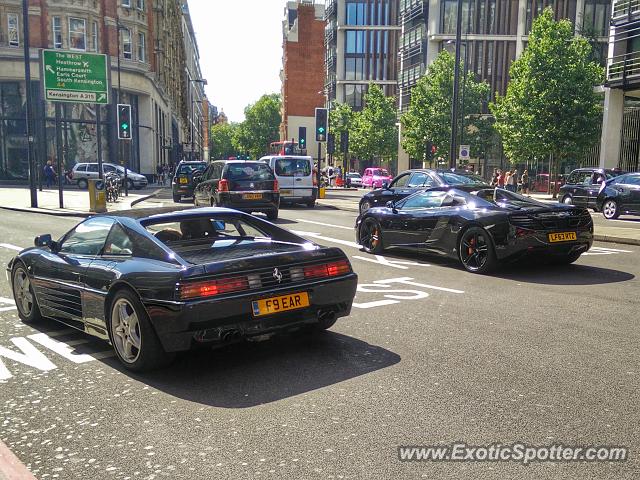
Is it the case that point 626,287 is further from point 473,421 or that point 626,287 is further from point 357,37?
point 357,37

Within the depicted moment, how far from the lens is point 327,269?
5.05 m

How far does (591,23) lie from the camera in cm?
4862

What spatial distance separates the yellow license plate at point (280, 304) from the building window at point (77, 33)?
43.4 m

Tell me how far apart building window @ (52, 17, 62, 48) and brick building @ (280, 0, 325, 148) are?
2198 inches

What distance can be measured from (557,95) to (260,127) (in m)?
93.3

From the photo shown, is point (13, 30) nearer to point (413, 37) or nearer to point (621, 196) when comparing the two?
point (413, 37)

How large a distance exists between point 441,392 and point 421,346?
43.1 inches

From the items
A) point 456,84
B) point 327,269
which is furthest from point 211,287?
point 456,84

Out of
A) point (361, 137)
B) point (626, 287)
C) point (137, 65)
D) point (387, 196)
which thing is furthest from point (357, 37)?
point (626, 287)

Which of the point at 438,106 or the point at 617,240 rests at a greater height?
the point at 438,106

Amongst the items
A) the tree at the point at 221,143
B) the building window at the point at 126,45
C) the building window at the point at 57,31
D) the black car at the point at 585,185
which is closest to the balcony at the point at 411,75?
the building window at the point at 126,45

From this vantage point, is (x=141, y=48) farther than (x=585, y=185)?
Yes

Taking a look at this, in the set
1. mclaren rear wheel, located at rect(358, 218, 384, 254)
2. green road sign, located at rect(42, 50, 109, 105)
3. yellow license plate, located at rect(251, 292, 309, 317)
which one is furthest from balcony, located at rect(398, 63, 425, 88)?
yellow license plate, located at rect(251, 292, 309, 317)

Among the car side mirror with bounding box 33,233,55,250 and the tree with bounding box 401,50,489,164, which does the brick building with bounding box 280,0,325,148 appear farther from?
the car side mirror with bounding box 33,233,55,250
